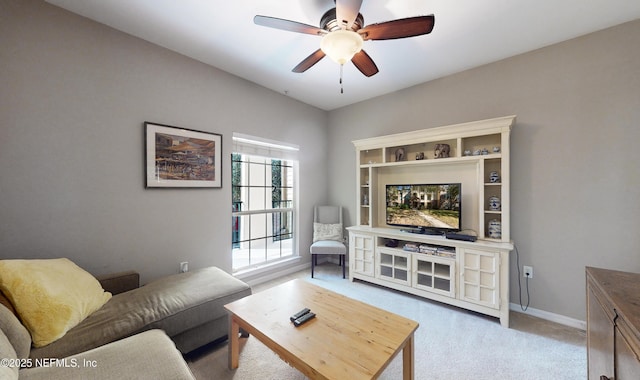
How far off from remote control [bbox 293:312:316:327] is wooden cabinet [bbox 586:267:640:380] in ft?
4.48

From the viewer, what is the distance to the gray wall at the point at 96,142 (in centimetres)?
174

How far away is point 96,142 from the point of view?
6.68 feet

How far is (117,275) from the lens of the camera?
76.8 inches

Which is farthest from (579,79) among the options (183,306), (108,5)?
(108,5)

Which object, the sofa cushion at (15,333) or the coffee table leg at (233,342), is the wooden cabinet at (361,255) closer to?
the coffee table leg at (233,342)

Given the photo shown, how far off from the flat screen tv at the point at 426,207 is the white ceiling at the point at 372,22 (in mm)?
1422

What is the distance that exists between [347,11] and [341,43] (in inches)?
6.8

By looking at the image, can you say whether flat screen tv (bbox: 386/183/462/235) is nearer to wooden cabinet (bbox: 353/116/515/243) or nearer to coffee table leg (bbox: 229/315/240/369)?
wooden cabinet (bbox: 353/116/515/243)

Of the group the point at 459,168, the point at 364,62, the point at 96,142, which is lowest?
the point at 459,168

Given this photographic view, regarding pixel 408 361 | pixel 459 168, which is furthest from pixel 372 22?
pixel 408 361

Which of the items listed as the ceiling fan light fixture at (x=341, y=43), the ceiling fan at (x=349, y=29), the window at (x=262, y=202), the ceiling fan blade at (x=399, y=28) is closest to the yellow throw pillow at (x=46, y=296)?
the window at (x=262, y=202)

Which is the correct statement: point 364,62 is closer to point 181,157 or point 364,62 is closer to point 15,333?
point 181,157

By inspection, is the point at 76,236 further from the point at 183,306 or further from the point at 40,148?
the point at 183,306

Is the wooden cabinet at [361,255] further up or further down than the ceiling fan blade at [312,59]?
further down
